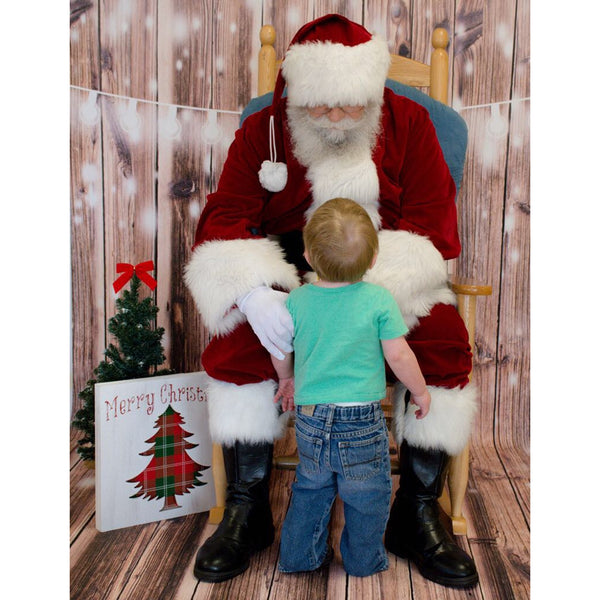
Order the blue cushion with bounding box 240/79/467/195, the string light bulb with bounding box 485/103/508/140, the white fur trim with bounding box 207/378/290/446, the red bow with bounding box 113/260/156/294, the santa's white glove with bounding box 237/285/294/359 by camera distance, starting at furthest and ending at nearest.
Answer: the string light bulb with bounding box 485/103/508/140
the blue cushion with bounding box 240/79/467/195
the red bow with bounding box 113/260/156/294
the white fur trim with bounding box 207/378/290/446
the santa's white glove with bounding box 237/285/294/359

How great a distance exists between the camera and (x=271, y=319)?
1201 millimetres

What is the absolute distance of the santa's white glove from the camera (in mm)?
1195

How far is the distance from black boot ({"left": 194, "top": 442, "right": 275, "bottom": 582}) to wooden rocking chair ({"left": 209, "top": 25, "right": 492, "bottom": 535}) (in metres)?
0.08

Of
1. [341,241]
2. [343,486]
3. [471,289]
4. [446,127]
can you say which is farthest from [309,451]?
[446,127]

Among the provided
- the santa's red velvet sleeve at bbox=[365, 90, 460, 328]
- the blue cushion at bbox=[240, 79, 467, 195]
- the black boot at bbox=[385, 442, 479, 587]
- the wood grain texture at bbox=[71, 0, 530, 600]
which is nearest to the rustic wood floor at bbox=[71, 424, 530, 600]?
the black boot at bbox=[385, 442, 479, 587]

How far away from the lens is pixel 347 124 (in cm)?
136

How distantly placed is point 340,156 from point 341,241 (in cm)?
40

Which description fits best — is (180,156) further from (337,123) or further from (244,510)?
(244,510)

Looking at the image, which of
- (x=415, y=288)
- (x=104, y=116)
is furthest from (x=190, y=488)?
(x=104, y=116)

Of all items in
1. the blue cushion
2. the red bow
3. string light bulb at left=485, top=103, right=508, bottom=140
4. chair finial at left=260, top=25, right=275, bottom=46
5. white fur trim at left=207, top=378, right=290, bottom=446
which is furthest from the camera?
string light bulb at left=485, top=103, right=508, bottom=140

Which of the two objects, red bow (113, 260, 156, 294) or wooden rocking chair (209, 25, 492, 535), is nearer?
wooden rocking chair (209, 25, 492, 535)

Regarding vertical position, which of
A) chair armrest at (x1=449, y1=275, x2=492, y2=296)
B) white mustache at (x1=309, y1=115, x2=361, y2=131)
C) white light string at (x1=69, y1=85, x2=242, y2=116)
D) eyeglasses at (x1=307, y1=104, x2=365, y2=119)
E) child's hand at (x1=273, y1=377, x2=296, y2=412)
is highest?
white light string at (x1=69, y1=85, x2=242, y2=116)

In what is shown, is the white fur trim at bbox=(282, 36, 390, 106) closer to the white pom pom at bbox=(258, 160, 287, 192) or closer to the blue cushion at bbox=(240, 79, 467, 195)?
the white pom pom at bbox=(258, 160, 287, 192)

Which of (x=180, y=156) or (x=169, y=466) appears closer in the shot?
(x=169, y=466)
